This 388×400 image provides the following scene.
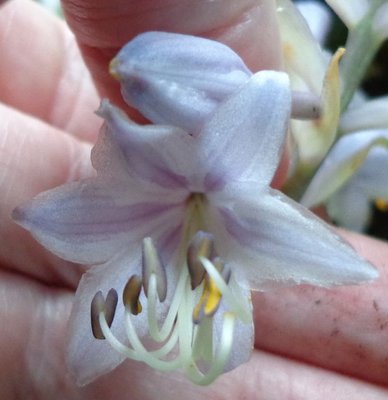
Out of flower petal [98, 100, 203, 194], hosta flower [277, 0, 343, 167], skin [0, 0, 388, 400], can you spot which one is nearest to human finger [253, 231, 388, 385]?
skin [0, 0, 388, 400]

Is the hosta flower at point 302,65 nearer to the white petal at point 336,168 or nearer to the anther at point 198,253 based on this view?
the white petal at point 336,168

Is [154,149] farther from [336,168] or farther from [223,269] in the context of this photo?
[336,168]

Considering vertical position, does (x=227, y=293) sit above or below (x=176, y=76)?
below

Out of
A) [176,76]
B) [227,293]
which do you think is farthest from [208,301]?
[176,76]

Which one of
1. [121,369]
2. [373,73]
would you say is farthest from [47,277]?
[373,73]

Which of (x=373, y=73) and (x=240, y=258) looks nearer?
(x=240, y=258)

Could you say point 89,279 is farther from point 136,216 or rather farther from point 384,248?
point 384,248

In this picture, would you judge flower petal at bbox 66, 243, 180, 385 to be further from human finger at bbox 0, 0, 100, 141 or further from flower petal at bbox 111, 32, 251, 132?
human finger at bbox 0, 0, 100, 141
